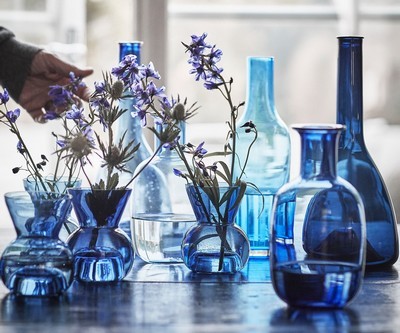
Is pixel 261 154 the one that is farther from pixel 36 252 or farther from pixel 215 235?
pixel 36 252

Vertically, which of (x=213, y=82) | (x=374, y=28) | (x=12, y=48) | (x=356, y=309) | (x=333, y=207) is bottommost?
(x=356, y=309)

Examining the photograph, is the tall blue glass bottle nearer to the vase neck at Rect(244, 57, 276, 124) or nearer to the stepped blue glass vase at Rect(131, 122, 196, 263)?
the stepped blue glass vase at Rect(131, 122, 196, 263)

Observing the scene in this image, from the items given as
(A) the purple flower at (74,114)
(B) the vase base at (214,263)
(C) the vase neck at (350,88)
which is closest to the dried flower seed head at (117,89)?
(A) the purple flower at (74,114)

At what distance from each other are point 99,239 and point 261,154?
377mm

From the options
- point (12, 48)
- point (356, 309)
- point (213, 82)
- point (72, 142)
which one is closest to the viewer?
point (356, 309)

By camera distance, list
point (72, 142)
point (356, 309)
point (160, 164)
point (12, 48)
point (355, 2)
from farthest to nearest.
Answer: point (355, 2) < point (12, 48) < point (160, 164) < point (72, 142) < point (356, 309)

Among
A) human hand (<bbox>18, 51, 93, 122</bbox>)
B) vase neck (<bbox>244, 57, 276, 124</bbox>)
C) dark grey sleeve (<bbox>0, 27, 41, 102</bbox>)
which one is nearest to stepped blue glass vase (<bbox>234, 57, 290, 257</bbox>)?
vase neck (<bbox>244, 57, 276, 124</bbox>)

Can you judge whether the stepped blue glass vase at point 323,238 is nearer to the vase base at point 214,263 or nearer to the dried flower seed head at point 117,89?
the vase base at point 214,263

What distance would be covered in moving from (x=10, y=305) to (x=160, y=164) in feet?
1.46

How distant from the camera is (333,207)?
3.84ft

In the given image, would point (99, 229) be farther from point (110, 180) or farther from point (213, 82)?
point (213, 82)

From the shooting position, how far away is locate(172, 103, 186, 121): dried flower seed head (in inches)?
51.7

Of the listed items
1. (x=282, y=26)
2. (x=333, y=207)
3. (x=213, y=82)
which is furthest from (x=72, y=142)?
(x=282, y=26)

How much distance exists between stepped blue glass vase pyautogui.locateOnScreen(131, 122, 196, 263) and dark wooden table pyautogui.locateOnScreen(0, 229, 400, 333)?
0.29 ft
